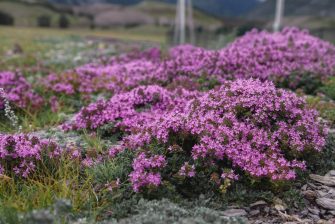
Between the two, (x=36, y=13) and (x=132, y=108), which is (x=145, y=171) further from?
(x=36, y=13)

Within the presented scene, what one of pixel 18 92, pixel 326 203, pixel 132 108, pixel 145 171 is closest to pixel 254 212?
pixel 326 203

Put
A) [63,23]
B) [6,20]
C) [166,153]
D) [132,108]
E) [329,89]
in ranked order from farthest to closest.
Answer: [63,23], [6,20], [329,89], [132,108], [166,153]

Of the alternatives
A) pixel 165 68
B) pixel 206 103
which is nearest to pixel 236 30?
pixel 165 68

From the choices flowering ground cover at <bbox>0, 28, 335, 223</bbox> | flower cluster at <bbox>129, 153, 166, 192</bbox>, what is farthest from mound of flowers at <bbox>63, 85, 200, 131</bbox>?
flower cluster at <bbox>129, 153, 166, 192</bbox>

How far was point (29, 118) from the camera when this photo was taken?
11047 mm

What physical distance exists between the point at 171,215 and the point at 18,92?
7365mm

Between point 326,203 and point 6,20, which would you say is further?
point 6,20

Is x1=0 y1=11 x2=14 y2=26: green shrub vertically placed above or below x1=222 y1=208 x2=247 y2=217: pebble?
above

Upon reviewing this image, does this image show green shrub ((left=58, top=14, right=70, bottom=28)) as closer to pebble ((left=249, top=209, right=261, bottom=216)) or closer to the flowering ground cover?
the flowering ground cover

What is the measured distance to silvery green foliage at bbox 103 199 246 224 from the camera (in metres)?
5.62

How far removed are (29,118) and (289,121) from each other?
19.4 feet

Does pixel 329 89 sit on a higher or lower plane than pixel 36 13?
lower

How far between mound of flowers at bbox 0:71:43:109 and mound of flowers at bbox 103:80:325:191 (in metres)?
4.25

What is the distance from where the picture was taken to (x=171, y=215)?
5.94 m
